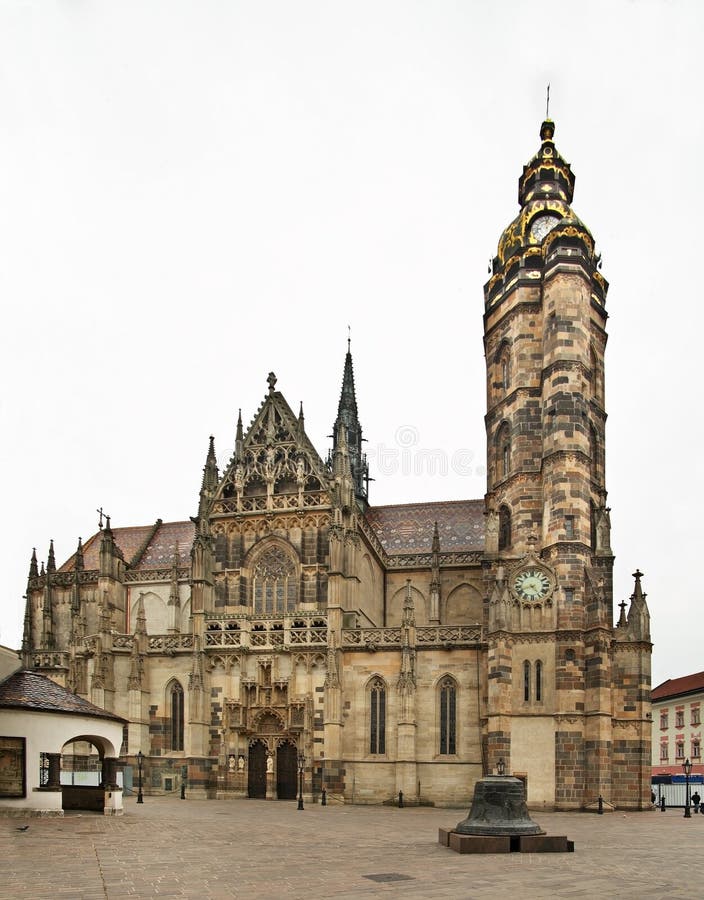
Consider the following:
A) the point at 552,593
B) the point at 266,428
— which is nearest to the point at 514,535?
the point at 552,593

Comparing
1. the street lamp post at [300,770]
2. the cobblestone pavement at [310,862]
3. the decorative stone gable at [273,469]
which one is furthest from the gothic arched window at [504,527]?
the cobblestone pavement at [310,862]

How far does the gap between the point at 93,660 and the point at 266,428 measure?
51.5 feet

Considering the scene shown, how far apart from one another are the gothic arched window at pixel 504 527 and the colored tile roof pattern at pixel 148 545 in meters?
23.1

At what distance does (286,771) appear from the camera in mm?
48219

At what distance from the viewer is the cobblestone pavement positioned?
15.6m

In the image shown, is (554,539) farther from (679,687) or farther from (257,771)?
(679,687)

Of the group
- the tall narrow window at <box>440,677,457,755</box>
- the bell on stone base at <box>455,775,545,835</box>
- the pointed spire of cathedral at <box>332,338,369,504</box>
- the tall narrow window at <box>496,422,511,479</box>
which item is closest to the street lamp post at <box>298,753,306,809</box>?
the tall narrow window at <box>440,677,457,755</box>

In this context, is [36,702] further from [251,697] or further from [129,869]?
[251,697]

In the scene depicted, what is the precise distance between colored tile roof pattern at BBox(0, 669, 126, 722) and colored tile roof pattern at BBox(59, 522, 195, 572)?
3025 centimetres

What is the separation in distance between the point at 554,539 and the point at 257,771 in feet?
63.2

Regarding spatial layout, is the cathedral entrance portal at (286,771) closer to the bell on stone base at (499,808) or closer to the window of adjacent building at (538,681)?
the window of adjacent building at (538,681)

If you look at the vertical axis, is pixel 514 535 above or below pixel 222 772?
above

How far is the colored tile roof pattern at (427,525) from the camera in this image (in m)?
60.6

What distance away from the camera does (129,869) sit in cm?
1794
